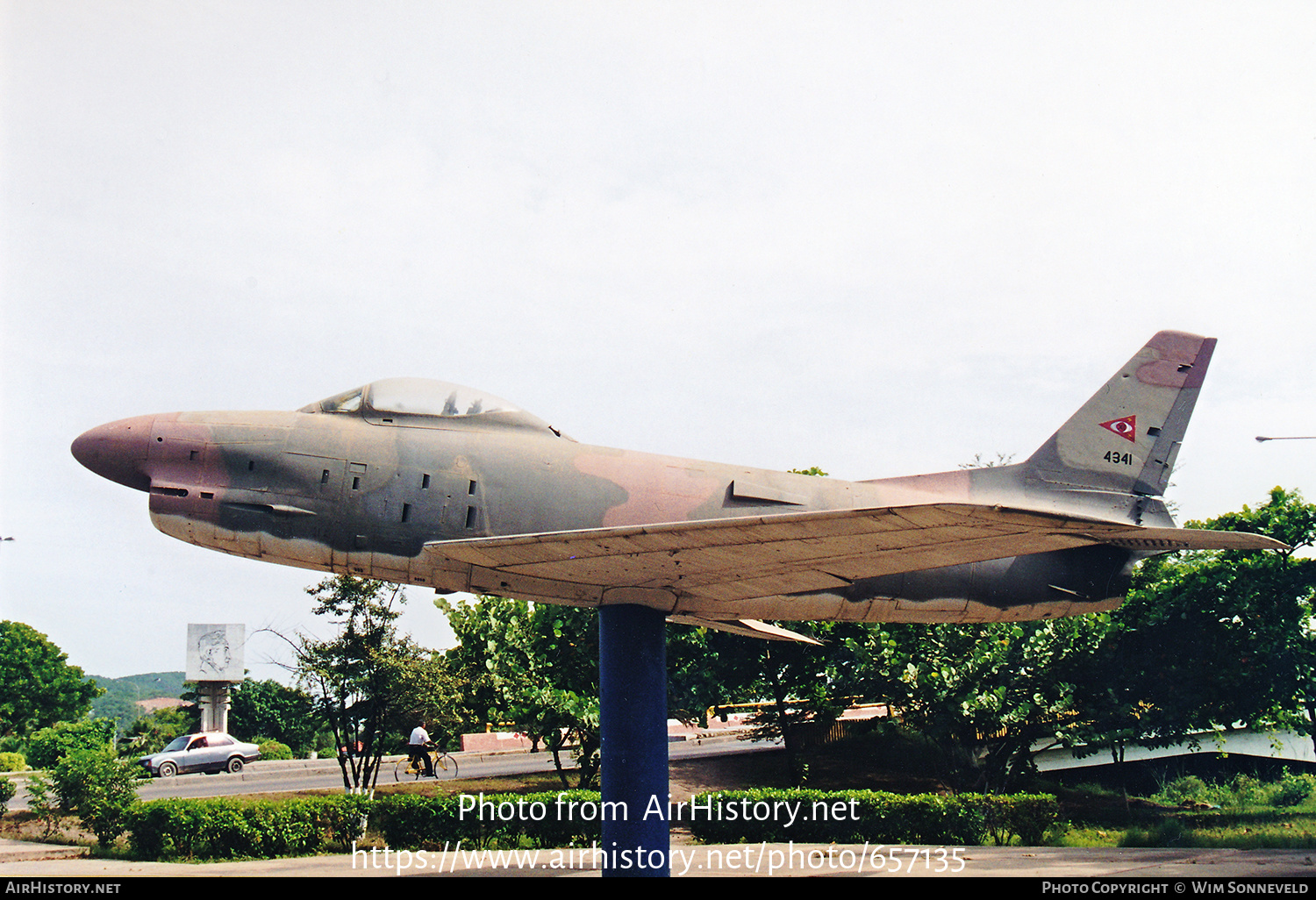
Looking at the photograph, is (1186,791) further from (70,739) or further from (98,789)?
(70,739)

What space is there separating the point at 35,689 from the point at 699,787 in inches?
2610

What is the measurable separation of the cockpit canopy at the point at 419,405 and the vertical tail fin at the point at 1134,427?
8.10 metres

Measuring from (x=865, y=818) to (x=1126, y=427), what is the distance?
36.6ft

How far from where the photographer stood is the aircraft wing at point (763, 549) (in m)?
7.77

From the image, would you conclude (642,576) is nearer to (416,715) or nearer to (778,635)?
(778,635)

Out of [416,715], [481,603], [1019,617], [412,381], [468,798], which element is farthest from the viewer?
[481,603]

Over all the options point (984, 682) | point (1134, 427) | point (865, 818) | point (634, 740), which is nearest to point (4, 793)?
point (634, 740)

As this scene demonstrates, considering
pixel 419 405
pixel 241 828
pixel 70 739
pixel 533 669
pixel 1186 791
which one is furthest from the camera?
pixel 1186 791

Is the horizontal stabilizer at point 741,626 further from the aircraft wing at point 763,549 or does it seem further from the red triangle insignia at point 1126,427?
the red triangle insignia at point 1126,427

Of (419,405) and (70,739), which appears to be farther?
(70,739)

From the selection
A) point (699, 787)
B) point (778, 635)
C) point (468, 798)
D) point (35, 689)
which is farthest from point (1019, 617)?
point (35, 689)

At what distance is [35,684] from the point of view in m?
69.8

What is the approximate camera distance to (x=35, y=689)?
69562 mm

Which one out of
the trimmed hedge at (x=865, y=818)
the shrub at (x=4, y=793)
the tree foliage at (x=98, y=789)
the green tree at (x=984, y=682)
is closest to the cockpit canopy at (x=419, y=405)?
the tree foliage at (x=98, y=789)
